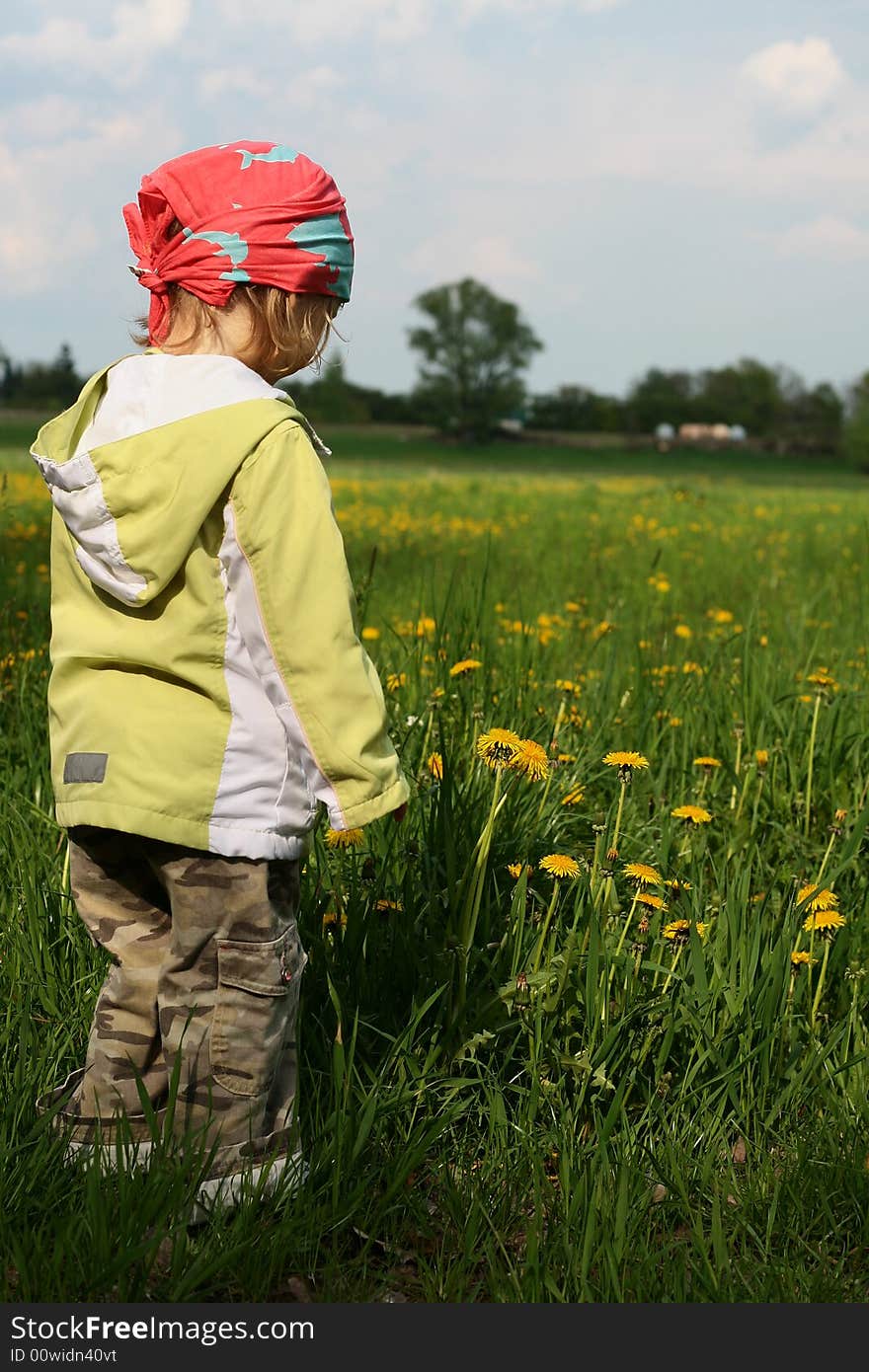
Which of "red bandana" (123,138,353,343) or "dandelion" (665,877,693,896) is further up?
"red bandana" (123,138,353,343)

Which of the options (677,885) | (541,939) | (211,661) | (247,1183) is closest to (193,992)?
(247,1183)

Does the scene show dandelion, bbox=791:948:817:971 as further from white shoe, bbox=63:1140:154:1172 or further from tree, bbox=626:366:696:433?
tree, bbox=626:366:696:433

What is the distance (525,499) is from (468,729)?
13216mm

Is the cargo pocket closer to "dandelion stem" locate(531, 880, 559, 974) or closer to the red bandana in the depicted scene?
"dandelion stem" locate(531, 880, 559, 974)

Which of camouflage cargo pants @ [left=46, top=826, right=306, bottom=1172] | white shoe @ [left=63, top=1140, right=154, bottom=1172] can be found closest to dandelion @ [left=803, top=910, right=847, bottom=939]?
camouflage cargo pants @ [left=46, top=826, right=306, bottom=1172]

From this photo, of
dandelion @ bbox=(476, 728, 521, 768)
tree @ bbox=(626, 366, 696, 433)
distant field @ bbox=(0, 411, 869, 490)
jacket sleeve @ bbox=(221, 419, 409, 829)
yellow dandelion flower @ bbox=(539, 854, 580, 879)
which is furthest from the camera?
tree @ bbox=(626, 366, 696, 433)

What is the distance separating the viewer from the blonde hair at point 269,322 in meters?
1.94

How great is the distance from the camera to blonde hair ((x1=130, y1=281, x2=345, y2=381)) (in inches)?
76.5

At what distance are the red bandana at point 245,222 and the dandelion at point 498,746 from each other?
741 millimetres

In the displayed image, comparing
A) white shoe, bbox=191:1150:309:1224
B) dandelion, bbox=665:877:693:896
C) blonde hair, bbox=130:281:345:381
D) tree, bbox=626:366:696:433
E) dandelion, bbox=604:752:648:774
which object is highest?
tree, bbox=626:366:696:433

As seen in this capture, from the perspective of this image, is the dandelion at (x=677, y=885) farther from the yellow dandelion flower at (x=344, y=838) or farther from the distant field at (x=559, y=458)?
the distant field at (x=559, y=458)

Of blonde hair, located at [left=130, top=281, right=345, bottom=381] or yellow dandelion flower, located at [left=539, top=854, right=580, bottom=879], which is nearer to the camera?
blonde hair, located at [left=130, top=281, right=345, bottom=381]

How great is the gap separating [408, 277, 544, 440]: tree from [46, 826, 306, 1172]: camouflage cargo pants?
74.0 m

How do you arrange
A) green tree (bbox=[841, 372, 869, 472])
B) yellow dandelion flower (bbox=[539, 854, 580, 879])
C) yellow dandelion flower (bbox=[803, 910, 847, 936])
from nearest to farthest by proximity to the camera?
yellow dandelion flower (bbox=[539, 854, 580, 879]), yellow dandelion flower (bbox=[803, 910, 847, 936]), green tree (bbox=[841, 372, 869, 472])
